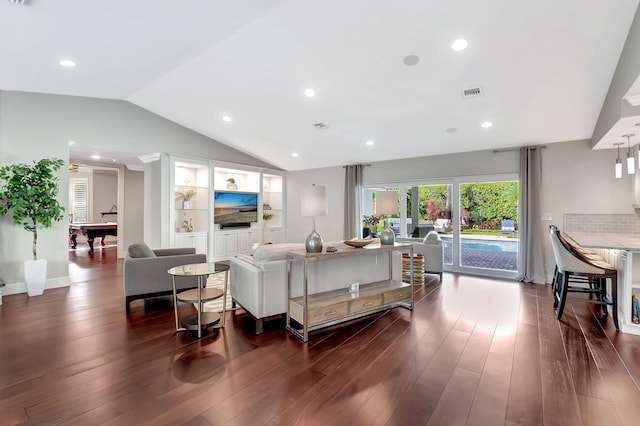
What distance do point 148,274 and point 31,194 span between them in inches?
91.5

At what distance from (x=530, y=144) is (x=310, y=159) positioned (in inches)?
186

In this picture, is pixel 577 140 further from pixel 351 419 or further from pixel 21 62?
pixel 21 62

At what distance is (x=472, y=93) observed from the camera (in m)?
4.06

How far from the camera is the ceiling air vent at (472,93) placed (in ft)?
13.0

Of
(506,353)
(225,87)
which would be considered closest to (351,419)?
(506,353)

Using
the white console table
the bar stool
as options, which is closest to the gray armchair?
the white console table

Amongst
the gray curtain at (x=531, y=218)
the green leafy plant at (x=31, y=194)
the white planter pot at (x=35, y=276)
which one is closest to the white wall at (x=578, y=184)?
the gray curtain at (x=531, y=218)

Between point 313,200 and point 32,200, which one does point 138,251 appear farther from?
point 313,200

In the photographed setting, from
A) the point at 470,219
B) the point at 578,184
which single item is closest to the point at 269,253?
the point at 470,219

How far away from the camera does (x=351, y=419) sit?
1.83 m

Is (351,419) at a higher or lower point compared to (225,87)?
lower

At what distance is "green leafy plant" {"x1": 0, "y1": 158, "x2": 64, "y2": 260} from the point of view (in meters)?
4.35

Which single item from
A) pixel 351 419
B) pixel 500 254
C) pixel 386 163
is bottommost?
pixel 351 419

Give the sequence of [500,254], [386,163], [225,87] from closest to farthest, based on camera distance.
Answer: [225,87] < [500,254] < [386,163]
